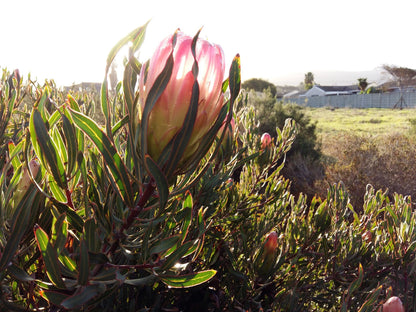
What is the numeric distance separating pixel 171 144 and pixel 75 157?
19 cm

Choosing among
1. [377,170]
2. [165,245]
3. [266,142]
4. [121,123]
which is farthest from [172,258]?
[377,170]

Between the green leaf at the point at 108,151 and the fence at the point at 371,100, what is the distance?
3079 centimetres

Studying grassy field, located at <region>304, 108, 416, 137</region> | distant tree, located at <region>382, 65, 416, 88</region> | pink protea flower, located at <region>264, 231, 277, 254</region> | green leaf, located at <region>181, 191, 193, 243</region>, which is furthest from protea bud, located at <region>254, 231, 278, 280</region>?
distant tree, located at <region>382, 65, 416, 88</region>

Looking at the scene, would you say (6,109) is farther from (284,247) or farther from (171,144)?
(284,247)

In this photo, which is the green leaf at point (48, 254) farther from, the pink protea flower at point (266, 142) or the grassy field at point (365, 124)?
the grassy field at point (365, 124)

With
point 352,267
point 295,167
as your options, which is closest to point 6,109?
point 352,267

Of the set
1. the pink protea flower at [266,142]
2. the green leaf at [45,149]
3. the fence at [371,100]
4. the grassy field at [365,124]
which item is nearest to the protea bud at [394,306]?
the green leaf at [45,149]

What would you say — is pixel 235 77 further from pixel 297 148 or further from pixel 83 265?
pixel 297 148

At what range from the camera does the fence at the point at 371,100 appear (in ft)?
98.2

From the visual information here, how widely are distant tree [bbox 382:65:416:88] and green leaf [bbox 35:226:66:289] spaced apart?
34.8 metres

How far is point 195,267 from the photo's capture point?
134 cm

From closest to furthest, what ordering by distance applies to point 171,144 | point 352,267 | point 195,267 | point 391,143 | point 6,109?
1. point 171,144
2. point 6,109
3. point 195,267
4. point 352,267
5. point 391,143

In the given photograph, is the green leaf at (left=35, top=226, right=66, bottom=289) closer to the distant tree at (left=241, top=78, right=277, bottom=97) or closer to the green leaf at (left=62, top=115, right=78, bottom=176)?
the green leaf at (left=62, top=115, right=78, bottom=176)

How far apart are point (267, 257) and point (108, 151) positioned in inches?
32.3
